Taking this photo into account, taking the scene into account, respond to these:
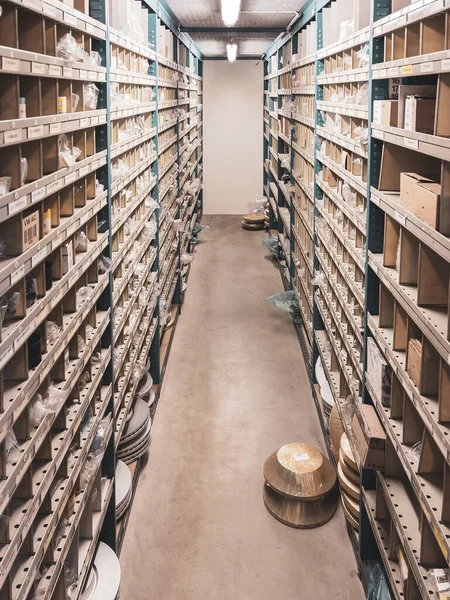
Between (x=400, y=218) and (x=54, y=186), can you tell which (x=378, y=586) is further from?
(x=54, y=186)

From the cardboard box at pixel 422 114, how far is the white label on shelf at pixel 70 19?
131cm

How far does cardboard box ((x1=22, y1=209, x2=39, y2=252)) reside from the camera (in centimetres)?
203

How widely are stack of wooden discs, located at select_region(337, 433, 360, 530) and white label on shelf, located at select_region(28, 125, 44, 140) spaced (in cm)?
244

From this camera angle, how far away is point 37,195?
2053mm

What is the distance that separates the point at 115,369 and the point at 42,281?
1.47 m

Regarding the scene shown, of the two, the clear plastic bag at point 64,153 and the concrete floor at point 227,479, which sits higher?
the clear plastic bag at point 64,153

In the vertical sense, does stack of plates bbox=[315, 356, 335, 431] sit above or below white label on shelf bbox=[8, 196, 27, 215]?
below

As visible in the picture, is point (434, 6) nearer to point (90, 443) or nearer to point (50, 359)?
point (50, 359)

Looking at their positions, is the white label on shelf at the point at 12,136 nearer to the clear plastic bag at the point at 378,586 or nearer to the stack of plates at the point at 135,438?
the clear plastic bag at the point at 378,586

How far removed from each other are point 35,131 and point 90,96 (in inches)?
36.5

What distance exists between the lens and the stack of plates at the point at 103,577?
3031mm

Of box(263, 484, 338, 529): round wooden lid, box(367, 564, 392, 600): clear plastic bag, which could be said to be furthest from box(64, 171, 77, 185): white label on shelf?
box(263, 484, 338, 529): round wooden lid

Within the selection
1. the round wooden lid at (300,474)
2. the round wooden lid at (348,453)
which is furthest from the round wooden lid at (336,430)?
the round wooden lid at (348,453)

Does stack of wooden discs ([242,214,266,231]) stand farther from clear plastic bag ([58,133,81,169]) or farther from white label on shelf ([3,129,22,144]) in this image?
white label on shelf ([3,129,22,144])
